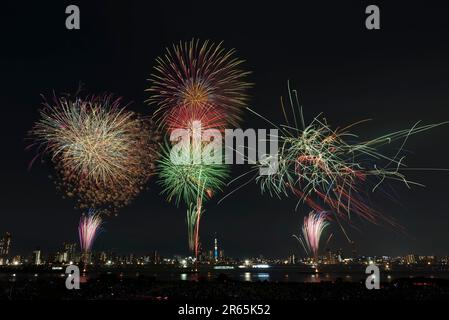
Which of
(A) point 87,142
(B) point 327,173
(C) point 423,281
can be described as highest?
(A) point 87,142

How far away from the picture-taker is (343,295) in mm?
28469

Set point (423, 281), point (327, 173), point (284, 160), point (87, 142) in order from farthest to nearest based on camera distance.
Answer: point (423, 281), point (87, 142), point (284, 160), point (327, 173)

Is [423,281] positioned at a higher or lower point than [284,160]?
lower
